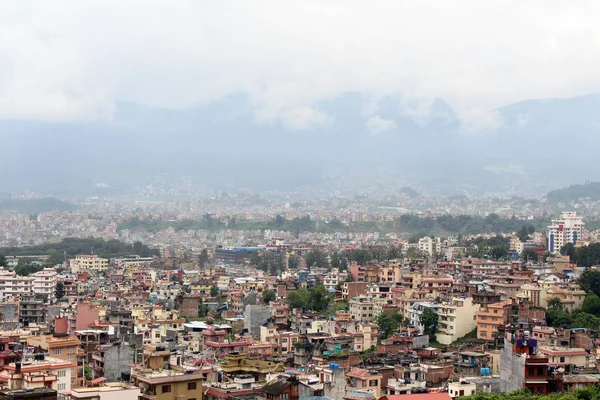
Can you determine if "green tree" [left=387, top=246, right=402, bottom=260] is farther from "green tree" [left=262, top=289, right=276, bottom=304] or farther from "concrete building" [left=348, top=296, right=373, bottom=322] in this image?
"concrete building" [left=348, top=296, right=373, bottom=322]

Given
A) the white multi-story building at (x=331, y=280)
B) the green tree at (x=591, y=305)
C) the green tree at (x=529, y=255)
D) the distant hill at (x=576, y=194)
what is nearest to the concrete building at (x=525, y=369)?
the green tree at (x=591, y=305)

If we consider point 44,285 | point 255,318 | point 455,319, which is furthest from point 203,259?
point 455,319

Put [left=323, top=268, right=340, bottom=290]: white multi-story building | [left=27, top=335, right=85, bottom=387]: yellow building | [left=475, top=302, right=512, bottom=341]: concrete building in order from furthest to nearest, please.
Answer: [left=323, top=268, right=340, bottom=290]: white multi-story building < [left=475, top=302, right=512, bottom=341]: concrete building < [left=27, top=335, right=85, bottom=387]: yellow building

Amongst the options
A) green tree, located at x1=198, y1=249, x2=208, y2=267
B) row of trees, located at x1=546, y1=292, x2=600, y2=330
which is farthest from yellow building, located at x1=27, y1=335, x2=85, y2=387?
green tree, located at x1=198, y1=249, x2=208, y2=267

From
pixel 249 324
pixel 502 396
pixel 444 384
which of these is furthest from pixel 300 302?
pixel 502 396

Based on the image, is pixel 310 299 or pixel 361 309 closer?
pixel 361 309

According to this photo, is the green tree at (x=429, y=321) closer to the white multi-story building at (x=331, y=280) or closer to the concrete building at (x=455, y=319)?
the concrete building at (x=455, y=319)

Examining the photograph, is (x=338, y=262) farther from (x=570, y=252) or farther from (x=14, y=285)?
(x=14, y=285)
